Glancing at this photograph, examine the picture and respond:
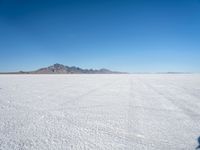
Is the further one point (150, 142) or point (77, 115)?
point (77, 115)

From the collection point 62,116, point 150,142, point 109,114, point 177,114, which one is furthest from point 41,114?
point 177,114

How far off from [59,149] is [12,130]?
53.8 inches

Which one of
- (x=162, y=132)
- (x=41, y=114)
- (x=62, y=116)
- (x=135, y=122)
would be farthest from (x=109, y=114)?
(x=41, y=114)

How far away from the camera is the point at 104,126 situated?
3363 mm

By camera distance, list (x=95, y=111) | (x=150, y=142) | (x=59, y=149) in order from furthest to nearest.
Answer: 1. (x=95, y=111)
2. (x=150, y=142)
3. (x=59, y=149)

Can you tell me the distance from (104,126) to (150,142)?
3.55ft

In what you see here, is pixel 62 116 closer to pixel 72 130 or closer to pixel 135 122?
pixel 72 130

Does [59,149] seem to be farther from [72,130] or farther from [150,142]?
[150,142]

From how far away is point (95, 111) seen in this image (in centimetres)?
456

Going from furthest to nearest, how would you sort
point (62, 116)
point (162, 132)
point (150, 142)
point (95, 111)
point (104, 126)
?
point (95, 111) < point (62, 116) < point (104, 126) < point (162, 132) < point (150, 142)

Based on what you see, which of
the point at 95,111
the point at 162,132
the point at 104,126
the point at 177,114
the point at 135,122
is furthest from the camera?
the point at 95,111

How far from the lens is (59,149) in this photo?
2.40 m

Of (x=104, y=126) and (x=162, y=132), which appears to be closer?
(x=162, y=132)

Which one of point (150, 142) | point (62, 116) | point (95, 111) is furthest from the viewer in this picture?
point (95, 111)
